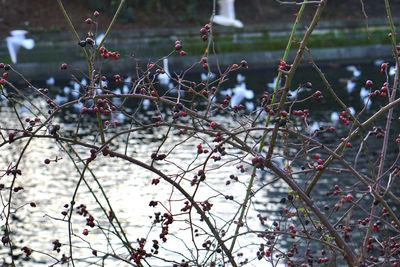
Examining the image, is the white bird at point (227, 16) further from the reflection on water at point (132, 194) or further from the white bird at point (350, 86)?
the reflection on water at point (132, 194)

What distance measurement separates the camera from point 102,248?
470 centimetres

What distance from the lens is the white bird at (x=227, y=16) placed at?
648 inches

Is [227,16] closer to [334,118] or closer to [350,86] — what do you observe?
[350,86]

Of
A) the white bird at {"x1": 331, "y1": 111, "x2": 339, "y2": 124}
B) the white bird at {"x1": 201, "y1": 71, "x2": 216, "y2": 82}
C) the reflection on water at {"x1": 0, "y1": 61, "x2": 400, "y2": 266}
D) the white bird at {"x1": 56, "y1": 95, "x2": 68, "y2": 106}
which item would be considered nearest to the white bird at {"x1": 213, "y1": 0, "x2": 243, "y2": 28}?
the white bird at {"x1": 201, "y1": 71, "x2": 216, "y2": 82}

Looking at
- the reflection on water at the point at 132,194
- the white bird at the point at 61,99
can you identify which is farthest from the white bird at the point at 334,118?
the white bird at the point at 61,99

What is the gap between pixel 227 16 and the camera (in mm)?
16750

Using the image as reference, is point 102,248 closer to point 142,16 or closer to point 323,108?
point 323,108

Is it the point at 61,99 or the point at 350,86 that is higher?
the point at 350,86

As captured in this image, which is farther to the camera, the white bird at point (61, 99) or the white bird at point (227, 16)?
the white bird at point (227, 16)

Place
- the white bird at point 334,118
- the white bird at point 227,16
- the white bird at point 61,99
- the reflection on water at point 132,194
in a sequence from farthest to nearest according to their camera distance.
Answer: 1. the white bird at point 227,16
2. the white bird at point 61,99
3. the white bird at point 334,118
4. the reflection on water at point 132,194

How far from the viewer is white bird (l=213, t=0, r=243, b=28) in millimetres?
16453

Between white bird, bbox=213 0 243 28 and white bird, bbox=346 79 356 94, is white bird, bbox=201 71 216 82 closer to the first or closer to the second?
white bird, bbox=346 79 356 94

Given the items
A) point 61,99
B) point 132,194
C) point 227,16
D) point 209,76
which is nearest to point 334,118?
point 132,194

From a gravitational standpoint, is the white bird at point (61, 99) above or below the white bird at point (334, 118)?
above
